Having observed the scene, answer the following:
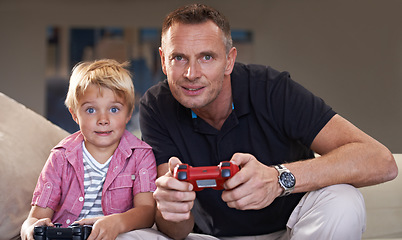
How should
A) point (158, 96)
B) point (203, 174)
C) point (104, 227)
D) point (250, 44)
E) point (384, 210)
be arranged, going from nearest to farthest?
1. point (203, 174)
2. point (104, 227)
3. point (158, 96)
4. point (384, 210)
5. point (250, 44)

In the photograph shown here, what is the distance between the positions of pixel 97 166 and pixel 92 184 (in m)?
0.07

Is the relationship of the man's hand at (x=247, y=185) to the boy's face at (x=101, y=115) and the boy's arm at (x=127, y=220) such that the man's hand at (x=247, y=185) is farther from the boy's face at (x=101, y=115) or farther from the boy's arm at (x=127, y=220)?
the boy's face at (x=101, y=115)

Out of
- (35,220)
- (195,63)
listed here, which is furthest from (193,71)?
(35,220)

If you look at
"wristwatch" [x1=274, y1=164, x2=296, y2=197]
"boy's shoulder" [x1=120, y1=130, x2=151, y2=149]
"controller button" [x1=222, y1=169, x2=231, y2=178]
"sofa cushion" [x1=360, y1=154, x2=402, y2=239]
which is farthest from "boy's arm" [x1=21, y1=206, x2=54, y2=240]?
"sofa cushion" [x1=360, y1=154, x2=402, y2=239]

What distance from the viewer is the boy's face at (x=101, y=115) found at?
153 centimetres

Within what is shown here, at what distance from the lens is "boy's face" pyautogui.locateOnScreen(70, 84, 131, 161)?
1534 mm

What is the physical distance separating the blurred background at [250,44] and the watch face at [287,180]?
14.4ft

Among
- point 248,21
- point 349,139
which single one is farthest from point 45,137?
point 248,21

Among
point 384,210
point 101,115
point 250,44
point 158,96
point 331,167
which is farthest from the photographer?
point 250,44

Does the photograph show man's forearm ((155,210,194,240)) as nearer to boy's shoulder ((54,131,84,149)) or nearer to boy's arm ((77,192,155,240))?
boy's arm ((77,192,155,240))

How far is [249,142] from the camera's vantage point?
1677 millimetres

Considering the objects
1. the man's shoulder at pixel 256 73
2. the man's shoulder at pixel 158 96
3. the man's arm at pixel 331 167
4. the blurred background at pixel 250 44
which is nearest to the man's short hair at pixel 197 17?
the man's shoulder at pixel 256 73

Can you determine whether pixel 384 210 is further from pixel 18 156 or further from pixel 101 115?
pixel 18 156

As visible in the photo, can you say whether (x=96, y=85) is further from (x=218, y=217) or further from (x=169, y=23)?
(x=218, y=217)
